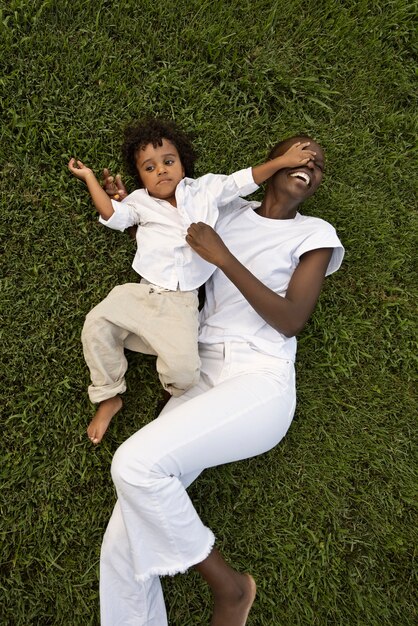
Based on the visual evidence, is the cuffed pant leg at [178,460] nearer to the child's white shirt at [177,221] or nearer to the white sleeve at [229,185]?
the child's white shirt at [177,221]

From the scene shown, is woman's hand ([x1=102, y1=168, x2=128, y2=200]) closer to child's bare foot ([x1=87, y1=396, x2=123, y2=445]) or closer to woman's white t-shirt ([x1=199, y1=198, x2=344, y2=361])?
woman's white t-shirt ([x1=199, y1=198, x2=344, y2=361])

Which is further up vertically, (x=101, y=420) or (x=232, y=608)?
(x=101, y=420)

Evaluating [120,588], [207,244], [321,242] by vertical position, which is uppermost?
[207,244]

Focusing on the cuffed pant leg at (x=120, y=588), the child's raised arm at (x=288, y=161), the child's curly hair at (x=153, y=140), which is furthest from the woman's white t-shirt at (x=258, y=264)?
the cuffed pant leg at (x=120, y=588)

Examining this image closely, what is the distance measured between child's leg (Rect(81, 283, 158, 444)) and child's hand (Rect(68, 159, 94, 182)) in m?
0.75

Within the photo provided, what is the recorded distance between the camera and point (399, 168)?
347cm

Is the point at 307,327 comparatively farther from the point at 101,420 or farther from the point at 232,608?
the point at 232,608

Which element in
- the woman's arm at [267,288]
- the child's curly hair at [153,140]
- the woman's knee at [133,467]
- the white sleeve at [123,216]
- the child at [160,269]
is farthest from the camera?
the child's curly hair at [153,140]

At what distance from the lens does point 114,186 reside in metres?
3.09

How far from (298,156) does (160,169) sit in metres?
0.76

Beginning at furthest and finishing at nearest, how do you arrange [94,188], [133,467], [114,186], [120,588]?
1. [114,186]
2. [94,188]
3. [120,588]
4. [133,467]

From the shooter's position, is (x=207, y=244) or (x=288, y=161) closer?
(x=207, y=244)

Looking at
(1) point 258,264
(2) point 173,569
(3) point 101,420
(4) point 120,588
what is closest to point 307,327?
(1) point 258,264

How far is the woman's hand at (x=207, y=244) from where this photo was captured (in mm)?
2586
